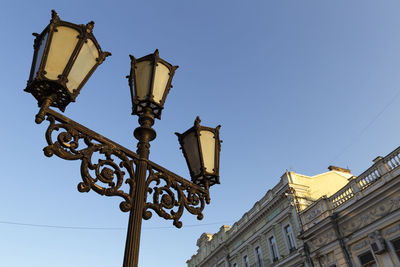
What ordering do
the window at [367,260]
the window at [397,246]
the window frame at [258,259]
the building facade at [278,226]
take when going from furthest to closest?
the window frame at [258,259], the building facade at [278,226], the window at [367,260], the window at [397,246]

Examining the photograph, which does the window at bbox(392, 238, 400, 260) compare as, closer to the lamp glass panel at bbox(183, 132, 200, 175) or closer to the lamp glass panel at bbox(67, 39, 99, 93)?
the lamp glass panel at bbox(183, 132, 200, 175)

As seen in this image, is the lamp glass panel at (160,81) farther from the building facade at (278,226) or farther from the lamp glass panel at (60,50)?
the building facade at (278,226)

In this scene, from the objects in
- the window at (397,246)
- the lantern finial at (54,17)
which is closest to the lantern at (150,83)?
the lantern finial at (54,17)

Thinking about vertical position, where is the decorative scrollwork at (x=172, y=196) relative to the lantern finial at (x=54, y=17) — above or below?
below

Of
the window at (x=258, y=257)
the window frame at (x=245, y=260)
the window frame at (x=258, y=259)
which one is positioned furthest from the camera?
the window frame at (x=245, y=260)

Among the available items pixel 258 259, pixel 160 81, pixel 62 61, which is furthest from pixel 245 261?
pixel 62 61

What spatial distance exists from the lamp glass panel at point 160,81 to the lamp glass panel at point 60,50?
94 centimetres

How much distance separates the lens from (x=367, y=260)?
1316 centimetres

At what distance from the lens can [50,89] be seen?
261 centimetres

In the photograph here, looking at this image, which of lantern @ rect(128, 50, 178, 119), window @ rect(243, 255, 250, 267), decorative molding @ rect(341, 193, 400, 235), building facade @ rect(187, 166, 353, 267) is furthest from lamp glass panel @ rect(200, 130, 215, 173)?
window @ rect(243, 255, 250, 267)

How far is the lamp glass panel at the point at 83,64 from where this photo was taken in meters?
2.73

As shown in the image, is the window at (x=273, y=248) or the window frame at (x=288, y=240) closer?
the window frame at (x=288, y=240)

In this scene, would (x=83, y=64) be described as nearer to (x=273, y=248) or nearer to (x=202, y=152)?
(x=202, y=152)

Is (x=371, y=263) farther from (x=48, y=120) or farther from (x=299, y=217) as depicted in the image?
(x=48, y=120)
